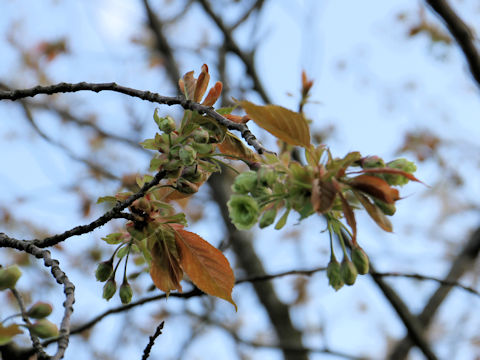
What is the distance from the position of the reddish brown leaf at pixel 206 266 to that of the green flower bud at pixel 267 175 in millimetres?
190

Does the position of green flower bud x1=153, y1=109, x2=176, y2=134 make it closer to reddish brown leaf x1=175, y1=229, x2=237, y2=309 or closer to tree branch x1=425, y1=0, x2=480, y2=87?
reddish brown leaf x1=175, y1=229, x2=237, y2=309

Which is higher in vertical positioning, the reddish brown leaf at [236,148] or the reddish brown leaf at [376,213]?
the reddish brown leaf at [236,148]

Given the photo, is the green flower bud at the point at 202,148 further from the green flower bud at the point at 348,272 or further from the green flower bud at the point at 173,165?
the green flower bud at the point at 348,272

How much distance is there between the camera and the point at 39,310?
920 millimetres

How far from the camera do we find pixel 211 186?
363cm

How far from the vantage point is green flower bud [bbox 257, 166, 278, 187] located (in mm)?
630

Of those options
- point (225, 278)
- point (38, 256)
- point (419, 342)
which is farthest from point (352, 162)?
point (419, 342)

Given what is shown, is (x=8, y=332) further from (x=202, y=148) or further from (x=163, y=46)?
(x=163, y=46)

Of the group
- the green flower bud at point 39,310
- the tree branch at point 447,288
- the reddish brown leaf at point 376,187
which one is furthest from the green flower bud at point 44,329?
the tree branch at point 447,288

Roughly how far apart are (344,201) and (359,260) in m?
0.14

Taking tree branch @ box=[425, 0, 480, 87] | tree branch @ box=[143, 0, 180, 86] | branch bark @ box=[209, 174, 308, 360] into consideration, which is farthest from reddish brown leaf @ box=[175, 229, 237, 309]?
tree branch @ box=[143, 0, 180, 86]

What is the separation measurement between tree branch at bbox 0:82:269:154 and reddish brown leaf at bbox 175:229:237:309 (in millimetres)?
214

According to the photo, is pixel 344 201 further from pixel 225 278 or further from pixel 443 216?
pixel 443 216

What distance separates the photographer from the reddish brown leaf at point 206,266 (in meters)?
0.76
